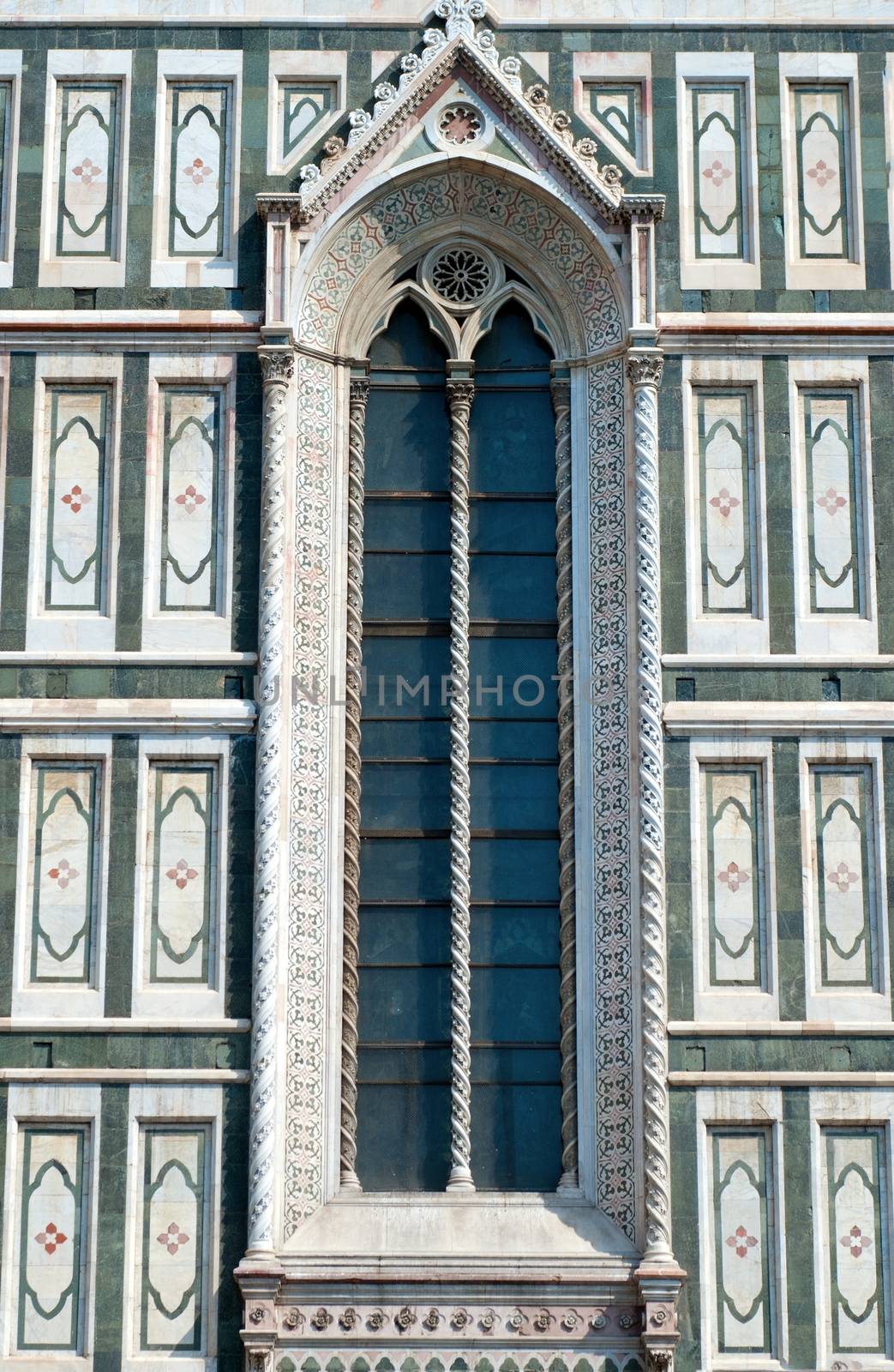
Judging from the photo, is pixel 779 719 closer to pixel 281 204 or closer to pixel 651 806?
pixel 651 806

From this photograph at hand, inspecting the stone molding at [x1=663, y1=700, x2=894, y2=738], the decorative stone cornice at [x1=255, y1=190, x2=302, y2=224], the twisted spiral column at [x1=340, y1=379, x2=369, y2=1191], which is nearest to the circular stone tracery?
the twisted spiral column at [x1=340, y1=379, x2=369, y2=1191]

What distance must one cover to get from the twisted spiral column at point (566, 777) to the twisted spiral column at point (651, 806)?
542mm

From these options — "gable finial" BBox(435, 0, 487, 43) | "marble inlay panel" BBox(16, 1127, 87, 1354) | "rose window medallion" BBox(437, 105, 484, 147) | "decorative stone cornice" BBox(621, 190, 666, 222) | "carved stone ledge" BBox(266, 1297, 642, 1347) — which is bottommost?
"carved stone ledge" BBox(266, 1297, 642, 1347)

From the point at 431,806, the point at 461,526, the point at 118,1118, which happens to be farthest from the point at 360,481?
the point at 118,1118

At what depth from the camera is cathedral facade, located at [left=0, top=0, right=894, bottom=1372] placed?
63.3 ft

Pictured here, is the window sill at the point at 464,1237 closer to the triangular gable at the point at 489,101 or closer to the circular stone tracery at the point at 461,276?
the circular stone tracery at the point at 461,276

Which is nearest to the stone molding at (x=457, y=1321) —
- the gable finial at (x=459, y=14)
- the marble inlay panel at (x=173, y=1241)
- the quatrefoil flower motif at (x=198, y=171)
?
the marble inlay panel at (x=173, y=1241)

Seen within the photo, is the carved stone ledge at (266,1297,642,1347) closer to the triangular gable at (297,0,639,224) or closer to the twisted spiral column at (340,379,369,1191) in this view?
the twisted spiral column at (340,379,369,1191)

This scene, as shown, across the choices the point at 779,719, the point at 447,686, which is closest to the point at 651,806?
the point at 779,719

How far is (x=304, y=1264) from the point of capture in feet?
62.6

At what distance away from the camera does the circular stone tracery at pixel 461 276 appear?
21.4 m

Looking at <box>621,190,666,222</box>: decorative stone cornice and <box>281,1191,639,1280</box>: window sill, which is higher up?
<box>621,190,666,222</box>: decorative stone cornice

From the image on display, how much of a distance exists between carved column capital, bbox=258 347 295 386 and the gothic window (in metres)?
0.76

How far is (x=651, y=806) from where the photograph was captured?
1994 centimetres
